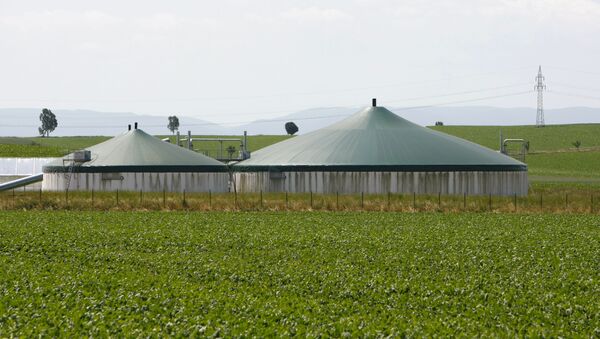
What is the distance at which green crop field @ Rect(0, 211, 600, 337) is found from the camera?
23203 millimetres

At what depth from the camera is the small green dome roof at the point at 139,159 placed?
261 ft

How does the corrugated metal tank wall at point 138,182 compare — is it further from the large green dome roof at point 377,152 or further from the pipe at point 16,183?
the large green dome roof at point 377,152

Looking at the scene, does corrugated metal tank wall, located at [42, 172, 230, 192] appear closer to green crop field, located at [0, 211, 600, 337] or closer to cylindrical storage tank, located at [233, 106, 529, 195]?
cylindrical storage tank, located at [233, 106, 529, 195]

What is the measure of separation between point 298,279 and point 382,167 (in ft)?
150

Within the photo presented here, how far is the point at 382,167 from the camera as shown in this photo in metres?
75.7

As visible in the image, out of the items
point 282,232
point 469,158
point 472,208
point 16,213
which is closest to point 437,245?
point 282,232

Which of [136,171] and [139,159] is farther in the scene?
[139,159]

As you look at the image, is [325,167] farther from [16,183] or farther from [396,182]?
[16,183]

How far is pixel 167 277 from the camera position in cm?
3131

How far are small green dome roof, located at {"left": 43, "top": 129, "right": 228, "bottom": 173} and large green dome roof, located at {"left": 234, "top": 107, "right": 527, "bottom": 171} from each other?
4.17m

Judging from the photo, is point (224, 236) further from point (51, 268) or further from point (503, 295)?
point (503, 295)

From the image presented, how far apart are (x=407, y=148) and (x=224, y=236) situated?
123 feet

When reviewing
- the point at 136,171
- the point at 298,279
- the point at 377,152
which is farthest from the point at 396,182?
the point at 298,279

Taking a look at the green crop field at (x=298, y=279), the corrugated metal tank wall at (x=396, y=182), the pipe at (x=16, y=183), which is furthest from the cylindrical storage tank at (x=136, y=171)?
the green crop field at (x=298, y=279)
